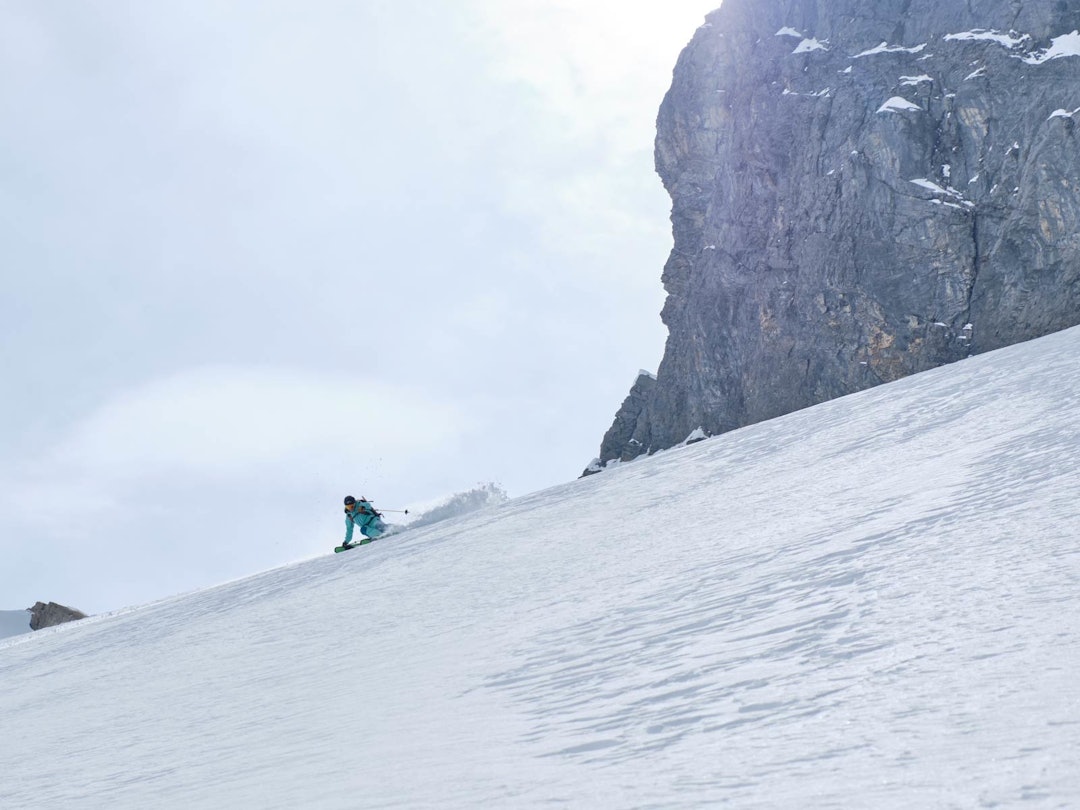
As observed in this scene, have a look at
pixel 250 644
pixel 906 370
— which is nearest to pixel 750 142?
pixel 906 370

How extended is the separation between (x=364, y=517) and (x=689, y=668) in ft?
59.6

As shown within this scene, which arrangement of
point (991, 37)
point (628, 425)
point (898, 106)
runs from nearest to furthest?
point (991, 37)
point (898, 106)
point (628, 425)

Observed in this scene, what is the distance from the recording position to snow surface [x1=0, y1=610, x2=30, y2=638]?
149ft

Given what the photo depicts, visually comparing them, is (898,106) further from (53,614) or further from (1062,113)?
(53,614)

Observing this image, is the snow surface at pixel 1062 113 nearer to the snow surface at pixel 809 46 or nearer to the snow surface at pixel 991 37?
the snow surface at pixel 991 37

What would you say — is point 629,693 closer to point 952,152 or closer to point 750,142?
point 952,152

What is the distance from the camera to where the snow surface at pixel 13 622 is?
4535 cm

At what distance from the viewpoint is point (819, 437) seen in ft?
37.1

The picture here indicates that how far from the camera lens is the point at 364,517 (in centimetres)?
2136

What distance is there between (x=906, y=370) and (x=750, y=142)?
70.9 feet

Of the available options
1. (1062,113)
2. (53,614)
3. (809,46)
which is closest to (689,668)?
(53,614)

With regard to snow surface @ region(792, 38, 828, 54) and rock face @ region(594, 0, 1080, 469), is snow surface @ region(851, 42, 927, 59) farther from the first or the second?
snow surface @ region(792, 38, 828, 54)

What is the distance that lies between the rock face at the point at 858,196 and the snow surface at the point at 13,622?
146ft

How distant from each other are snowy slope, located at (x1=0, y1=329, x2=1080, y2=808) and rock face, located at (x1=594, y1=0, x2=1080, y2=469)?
47.1m
